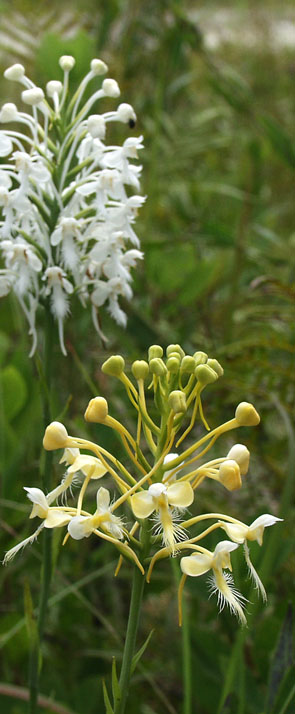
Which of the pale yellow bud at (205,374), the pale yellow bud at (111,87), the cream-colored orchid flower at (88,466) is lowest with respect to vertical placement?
the cream-colored orchid flower at (88,466)

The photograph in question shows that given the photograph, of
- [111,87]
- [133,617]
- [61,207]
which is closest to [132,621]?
[133,617]

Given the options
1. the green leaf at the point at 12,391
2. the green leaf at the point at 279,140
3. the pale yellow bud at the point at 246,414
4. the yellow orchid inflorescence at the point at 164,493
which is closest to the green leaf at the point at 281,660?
the yellow orchid inflorescence at the point at 164,493

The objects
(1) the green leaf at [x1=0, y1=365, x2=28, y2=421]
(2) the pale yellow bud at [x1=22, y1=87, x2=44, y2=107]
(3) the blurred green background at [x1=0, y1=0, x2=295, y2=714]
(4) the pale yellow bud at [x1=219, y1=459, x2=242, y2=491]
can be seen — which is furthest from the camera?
(1) the green leaf at [x1=0, y1=365, x2=28, y2=421]

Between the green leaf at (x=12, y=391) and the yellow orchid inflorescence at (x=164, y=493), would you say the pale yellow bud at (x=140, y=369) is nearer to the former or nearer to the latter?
the yellow orchid inflorescence at (x=164, y=493)

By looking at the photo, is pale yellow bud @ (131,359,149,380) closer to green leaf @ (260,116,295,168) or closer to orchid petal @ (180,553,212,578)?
orchid petal @ (180,553,212,578)

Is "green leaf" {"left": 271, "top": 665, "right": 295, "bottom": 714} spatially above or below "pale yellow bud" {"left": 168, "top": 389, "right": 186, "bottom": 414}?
below

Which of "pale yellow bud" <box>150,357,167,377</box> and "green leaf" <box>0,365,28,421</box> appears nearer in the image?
"pale yellow bud" <box>150,357,167,377</box>

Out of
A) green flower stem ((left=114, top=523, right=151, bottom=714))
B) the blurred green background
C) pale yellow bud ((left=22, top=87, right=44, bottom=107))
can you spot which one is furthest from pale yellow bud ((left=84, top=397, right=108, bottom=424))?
pale yellow bud ((left=22, top=87, right=44, bottom=107))

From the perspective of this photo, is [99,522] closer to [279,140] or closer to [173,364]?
[173,364]
